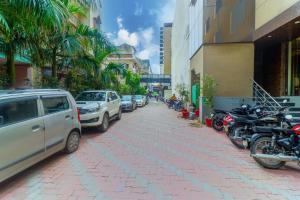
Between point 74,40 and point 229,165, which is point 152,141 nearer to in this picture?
point 229,165

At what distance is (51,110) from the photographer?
4785 mm

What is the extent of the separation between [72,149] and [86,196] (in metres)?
2.47

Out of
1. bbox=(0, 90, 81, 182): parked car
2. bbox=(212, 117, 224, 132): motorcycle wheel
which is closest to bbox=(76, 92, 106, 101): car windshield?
bbox=(0, 90, 81, 182): parked car

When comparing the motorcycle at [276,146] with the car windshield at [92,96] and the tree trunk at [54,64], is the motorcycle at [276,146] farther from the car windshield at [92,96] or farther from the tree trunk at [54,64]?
the tree trunk at [54,64]

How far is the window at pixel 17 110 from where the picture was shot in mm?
3547

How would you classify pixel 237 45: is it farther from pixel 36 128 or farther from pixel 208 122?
pixel 36 128

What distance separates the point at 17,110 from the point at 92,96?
521 centimetres

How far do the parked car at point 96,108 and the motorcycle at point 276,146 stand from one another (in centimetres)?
526


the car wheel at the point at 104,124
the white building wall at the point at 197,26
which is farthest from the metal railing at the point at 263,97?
the car wheel at the point at 104,124

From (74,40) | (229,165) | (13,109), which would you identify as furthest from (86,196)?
(74,40)

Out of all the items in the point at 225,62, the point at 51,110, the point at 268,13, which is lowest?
the point at 51,110

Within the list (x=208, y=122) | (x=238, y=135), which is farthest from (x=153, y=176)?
(x=208, y=122)

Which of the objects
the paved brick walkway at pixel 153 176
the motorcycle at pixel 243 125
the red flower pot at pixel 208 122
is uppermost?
the motorcycle at pixel 243 125

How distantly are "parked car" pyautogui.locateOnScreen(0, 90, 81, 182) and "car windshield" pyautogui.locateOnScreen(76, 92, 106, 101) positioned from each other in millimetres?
3342
